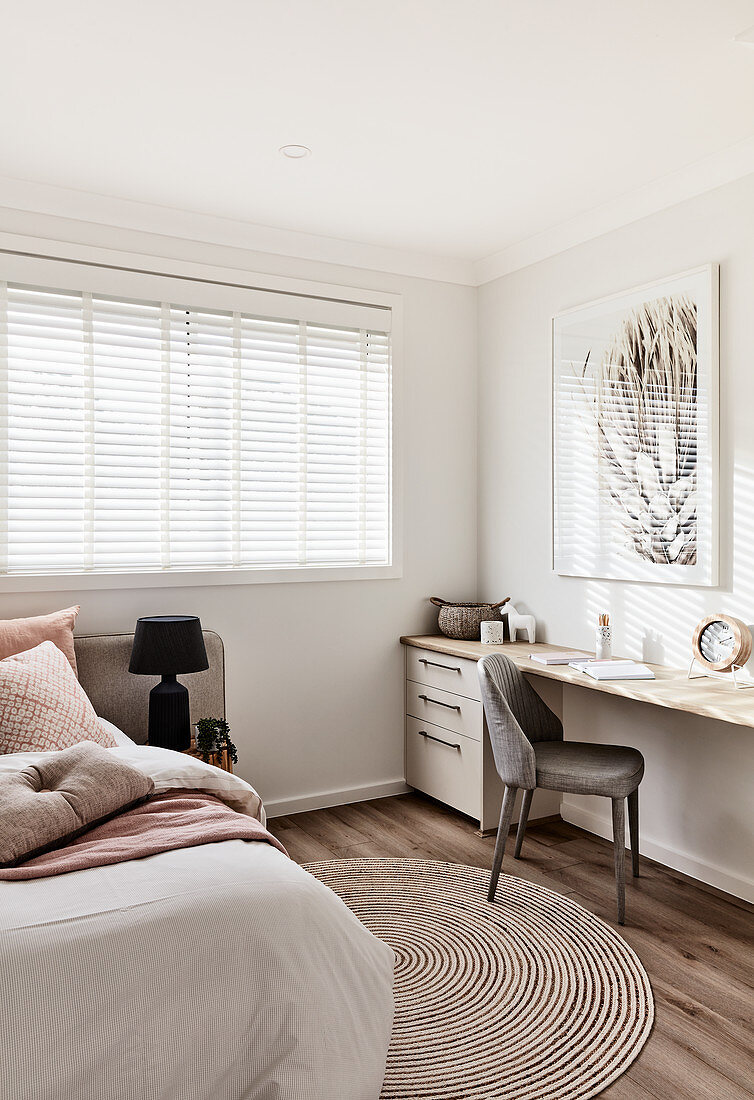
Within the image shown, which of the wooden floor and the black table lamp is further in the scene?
the black table lamp

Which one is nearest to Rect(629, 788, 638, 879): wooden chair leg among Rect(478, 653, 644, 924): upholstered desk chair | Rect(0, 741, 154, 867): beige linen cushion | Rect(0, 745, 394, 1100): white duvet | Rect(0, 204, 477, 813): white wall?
Rect(478, 653, 644, 924): upholstered desk chair

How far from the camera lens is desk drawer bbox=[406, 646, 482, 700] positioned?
12.0 feet

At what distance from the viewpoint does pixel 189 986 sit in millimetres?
1512

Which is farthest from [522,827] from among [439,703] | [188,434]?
[188,434]

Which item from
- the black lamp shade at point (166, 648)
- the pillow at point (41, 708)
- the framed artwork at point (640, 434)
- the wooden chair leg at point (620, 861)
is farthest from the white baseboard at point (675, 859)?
the pillow at point (41, 708)

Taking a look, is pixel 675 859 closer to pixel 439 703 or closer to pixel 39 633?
pixel 439 703

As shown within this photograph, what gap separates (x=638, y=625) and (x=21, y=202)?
3089mm

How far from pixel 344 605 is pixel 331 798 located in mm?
956

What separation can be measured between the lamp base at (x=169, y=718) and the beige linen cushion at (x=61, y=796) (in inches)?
35.2

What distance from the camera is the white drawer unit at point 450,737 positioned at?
360 cm

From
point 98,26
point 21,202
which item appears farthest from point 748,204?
point 21,202

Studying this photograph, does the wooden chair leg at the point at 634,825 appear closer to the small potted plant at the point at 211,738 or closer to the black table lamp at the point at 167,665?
the small potted plant at the point at 211,738

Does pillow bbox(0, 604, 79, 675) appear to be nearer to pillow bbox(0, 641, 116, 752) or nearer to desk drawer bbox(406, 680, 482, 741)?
pillow bbox(0, 641, 116, 752)

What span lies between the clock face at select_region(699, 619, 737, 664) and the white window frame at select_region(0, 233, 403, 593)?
1.61 metres
